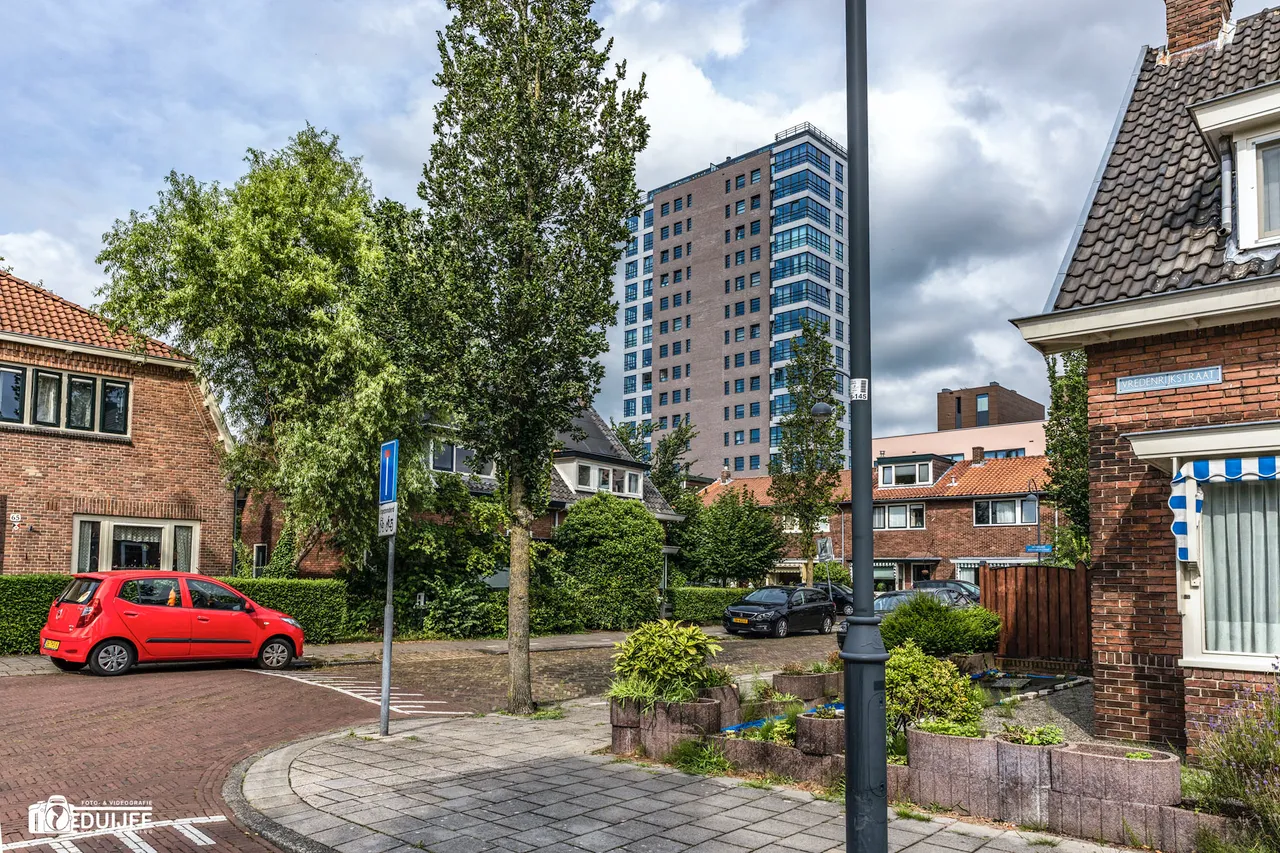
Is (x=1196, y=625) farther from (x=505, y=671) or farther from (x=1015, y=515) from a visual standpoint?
(x=1015, y=515)

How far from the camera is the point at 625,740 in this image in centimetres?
931

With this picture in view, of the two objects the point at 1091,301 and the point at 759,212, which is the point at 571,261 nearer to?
the point at 1091,301

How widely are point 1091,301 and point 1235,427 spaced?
2.23 metres

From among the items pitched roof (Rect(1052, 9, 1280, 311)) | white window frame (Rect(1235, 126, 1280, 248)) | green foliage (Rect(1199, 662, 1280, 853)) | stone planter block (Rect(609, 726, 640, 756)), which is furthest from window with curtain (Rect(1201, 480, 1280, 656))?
stone planter block (Rect(609, 726, 640, 756))

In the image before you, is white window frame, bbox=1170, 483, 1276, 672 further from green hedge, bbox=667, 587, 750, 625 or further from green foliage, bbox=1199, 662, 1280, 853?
green hedge, bbox=667, 587, 750, 625

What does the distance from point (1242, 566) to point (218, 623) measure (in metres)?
15.1

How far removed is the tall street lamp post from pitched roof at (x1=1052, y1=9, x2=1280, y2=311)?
575 cm

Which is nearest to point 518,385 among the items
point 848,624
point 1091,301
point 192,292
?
point 1091,301

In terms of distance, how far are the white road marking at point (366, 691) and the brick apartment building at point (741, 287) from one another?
6690 centimetres

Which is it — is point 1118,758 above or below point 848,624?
below

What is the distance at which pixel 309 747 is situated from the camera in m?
9.90

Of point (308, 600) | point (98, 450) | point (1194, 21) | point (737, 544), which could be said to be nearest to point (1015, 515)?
point (737, 544)

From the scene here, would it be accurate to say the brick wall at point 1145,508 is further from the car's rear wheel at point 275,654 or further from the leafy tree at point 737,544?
the leafy tree at point 737,544

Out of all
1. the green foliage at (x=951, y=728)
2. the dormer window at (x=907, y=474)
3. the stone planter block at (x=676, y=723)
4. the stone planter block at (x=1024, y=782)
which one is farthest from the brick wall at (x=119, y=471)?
the dormer window at (x=907, y=474)
